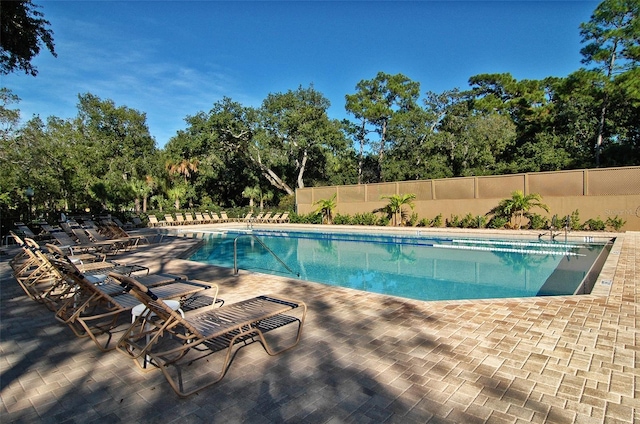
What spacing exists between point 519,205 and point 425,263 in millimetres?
7301

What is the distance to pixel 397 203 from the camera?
58.0 feet

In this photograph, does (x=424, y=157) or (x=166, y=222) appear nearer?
(x=166, y=222)

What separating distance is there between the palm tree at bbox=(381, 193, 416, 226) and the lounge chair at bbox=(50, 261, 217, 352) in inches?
564

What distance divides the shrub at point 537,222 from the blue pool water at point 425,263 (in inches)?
95.1

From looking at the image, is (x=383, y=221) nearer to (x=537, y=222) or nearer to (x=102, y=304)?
(x=537, y=222)

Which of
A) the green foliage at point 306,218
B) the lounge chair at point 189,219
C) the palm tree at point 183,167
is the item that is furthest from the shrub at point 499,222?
the palm tree at point 183,167

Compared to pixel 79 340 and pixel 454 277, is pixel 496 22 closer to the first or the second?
pixel 454 277

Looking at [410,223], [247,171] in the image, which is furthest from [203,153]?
[410,223]

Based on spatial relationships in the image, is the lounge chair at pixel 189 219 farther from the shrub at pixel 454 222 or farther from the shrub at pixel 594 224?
the shrub at pixel 594 224

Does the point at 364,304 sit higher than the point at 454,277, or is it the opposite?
the point at 364,304

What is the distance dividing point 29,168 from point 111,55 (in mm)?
5621

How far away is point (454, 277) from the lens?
8250 millimetres

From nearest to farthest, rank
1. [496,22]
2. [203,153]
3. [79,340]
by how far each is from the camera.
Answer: [79,340] → [496,22] → [203,153]

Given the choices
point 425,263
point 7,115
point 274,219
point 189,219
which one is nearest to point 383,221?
point 274,219
